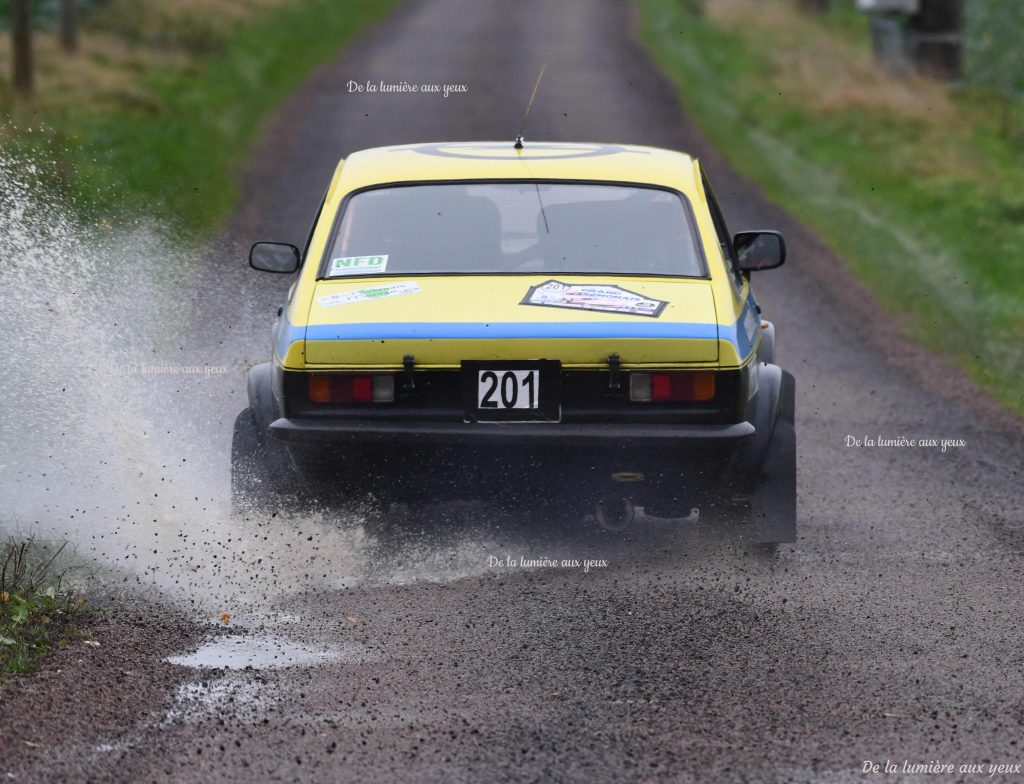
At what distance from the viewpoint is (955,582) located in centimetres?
644

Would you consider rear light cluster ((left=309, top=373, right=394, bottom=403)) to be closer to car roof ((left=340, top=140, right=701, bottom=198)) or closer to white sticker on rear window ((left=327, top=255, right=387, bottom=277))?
white sticker on rear window ((left=327, top=255, right=387, bottom=277))

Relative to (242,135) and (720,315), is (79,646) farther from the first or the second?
(242,135)

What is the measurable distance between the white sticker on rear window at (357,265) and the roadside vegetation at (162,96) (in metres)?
4.55

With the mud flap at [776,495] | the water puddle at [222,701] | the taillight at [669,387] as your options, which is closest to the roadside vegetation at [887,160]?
the mud flap at [776,495]

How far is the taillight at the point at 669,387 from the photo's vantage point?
6172 mm

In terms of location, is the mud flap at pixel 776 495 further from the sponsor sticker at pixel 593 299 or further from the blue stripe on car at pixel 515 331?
the sponsor sticker at pixel 593 299

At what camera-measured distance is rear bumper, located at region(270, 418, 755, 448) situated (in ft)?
20.0

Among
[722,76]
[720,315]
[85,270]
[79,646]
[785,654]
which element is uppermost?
[720,315]

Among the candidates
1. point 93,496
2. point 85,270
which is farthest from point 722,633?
point 85,270

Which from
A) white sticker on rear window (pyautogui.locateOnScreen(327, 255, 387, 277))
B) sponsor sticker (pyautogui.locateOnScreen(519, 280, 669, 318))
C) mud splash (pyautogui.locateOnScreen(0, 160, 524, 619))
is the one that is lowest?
mud splash (pyautogui.locateOnScreen(0, 160, 524, 619))

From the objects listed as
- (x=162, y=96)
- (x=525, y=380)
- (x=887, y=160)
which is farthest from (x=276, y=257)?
(x=162, y=96)

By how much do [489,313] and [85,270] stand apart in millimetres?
4376

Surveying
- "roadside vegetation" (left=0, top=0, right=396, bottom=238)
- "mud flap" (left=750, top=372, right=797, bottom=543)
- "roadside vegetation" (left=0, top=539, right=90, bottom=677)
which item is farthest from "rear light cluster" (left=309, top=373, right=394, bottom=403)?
"roadside vegetation" (left=0, top=0, right=396, bottom=238)

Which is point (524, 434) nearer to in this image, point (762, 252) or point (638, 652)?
point (638, 652)
